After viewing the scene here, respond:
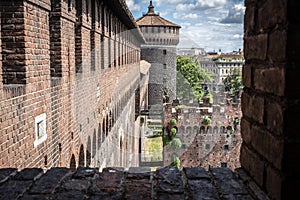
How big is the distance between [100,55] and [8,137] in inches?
257

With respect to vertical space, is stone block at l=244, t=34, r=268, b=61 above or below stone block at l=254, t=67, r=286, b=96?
above

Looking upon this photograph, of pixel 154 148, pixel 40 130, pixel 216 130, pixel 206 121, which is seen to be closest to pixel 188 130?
pixel 206 121

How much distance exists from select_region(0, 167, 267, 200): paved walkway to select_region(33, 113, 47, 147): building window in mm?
2281

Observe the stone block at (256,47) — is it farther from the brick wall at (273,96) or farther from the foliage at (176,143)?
the foliage at (176,143)

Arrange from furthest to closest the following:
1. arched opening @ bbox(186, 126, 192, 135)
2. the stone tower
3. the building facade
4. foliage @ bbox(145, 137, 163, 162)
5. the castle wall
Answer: the stone tower < the castle wall < foliage @ bbox(145, 137, 163, 162) < arched opening @ bbox(186, 126, 192, 135) < the building facade

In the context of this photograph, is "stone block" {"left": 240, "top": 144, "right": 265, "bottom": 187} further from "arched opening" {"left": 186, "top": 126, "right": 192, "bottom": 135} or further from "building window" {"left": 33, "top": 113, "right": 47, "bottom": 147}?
"arched opening" {"left": 186, "top": 126, "right": 192, "bottom": 135}

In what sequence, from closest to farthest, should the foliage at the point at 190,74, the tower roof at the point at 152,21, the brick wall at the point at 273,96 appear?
the brick wall at the point at 273,96 < the tower roof at the point at 152,21 < the foliage at the point at 190,74

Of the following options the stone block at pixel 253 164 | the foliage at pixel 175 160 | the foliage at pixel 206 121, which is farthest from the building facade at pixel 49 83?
the foliage at pixel 206 121

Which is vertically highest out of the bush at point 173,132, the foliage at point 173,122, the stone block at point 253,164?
the stone block at point 253,164

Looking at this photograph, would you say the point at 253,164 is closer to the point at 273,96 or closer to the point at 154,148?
the point at 273,96

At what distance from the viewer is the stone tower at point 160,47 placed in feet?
145

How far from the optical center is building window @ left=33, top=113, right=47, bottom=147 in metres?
4.39

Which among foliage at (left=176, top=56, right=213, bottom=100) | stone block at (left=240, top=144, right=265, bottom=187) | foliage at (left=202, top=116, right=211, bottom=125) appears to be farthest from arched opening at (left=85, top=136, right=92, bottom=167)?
foliage at (left=176, top=56, right=213, bottom=100)

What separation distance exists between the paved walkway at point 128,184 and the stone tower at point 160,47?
134ft
